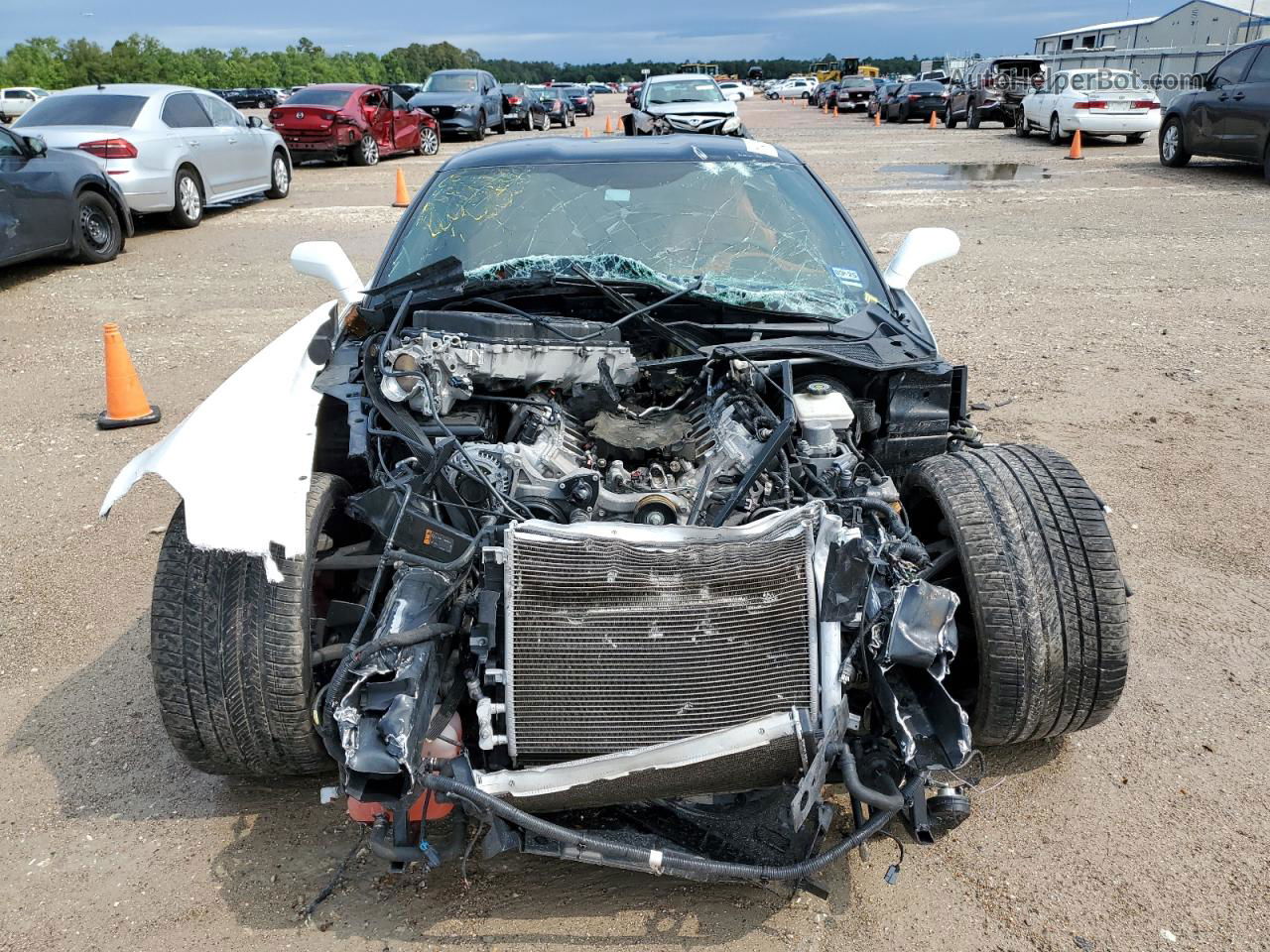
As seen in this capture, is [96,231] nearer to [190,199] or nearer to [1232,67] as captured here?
[190,199]

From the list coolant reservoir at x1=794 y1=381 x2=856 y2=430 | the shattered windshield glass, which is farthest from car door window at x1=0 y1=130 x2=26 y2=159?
coolant reservoir at x1=794 y1=381 x2=856 y2=430

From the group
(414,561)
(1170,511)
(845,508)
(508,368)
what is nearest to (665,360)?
(508,368)

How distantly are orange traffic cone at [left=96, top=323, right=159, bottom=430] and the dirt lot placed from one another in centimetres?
11

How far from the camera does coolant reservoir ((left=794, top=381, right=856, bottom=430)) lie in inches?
121

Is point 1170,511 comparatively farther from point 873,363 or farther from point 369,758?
point 369,758

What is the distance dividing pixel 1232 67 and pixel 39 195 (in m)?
15.0

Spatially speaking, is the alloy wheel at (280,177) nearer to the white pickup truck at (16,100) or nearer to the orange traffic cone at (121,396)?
the orange traffic cone at (121,396)

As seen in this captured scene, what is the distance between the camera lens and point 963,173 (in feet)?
55.8

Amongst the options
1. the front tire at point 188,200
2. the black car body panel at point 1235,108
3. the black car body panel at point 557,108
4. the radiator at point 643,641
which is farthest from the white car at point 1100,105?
the radiator at point 643,641

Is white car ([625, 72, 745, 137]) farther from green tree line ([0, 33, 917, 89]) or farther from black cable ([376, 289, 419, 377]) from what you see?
green tree line ([0, 33, 917, 89])

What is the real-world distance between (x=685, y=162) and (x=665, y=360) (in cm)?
139

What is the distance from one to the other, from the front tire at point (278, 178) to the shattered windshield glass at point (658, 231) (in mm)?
11427

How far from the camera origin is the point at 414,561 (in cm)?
267

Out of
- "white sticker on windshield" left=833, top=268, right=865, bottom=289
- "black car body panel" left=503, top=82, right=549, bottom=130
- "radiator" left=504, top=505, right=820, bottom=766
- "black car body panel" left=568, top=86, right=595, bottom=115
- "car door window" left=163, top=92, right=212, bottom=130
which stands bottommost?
"radiator" left=504, top=505, right=820, bottom=766
